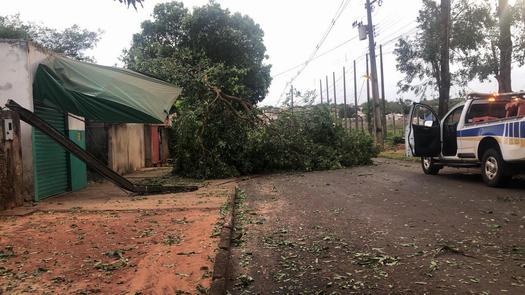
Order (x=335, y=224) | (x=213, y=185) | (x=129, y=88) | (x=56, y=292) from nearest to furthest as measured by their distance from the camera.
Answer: (x=56, y=292) → (x=335, y=224) → (x=129, y=88) → (x=213, y=185)

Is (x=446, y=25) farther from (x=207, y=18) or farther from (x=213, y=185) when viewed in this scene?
(x=207, y=18)

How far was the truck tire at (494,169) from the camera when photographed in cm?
1058

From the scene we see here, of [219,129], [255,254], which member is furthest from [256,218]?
[219,129]

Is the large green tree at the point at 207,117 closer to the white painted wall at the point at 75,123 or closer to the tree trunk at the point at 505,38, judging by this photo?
the white painted wall at the point at 75,123

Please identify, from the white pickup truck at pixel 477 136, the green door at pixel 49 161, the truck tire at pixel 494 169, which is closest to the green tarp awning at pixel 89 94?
the green door at pixel 49 161

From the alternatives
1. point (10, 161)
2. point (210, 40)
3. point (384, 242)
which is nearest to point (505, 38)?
point (210, 40)

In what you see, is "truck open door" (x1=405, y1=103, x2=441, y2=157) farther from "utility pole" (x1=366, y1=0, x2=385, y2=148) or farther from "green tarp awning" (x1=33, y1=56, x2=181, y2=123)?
"utility pole" (x1=366, y1=0, x2=385, y2=148)

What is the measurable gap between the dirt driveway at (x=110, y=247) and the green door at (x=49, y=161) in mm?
902

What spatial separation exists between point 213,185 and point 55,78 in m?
5.30

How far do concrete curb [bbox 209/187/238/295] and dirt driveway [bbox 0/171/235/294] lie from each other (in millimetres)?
103

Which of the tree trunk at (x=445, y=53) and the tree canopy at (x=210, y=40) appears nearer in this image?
the tree trunk at (x=445, y=53)

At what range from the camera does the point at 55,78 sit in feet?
36.2

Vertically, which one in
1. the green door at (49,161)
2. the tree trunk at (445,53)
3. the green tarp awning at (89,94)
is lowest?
the green door at (49,161)

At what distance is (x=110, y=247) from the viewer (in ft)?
21.2
